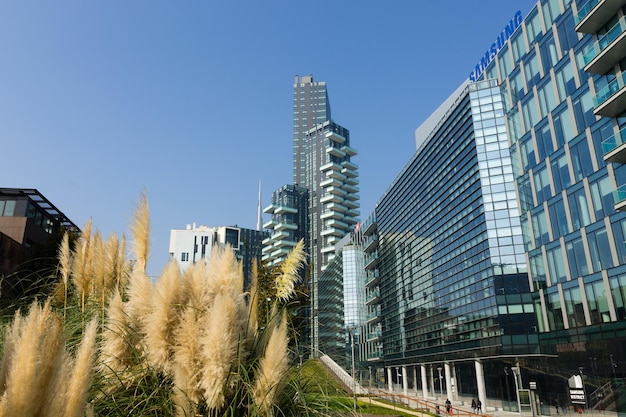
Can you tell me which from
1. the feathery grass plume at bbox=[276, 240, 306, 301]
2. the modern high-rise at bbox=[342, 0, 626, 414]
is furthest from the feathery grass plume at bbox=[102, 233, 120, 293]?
the modern high-rise at bbox=[342, 0, 626, 414]

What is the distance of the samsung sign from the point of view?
38031 mm

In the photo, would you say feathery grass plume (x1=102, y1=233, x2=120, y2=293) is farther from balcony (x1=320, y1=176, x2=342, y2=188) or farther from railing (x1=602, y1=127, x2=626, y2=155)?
balcony (x1=320, y1=176, x2=342, y2=188)

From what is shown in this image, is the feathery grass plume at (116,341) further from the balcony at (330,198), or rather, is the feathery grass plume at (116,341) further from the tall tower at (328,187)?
the balcony at (330,198)

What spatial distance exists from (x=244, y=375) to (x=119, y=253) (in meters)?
2.21

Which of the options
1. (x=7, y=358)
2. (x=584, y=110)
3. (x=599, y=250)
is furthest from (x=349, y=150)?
(x=7, y=358)

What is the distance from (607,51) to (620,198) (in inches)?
318

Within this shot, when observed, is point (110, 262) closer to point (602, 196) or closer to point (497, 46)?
point (602, 196)

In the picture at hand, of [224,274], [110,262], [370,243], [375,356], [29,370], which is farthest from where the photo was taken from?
[370,243]

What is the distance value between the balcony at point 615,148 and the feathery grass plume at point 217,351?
1048 inches

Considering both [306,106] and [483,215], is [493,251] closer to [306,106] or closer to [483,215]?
[483,215]

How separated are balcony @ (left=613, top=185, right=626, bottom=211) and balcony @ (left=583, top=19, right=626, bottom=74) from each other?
7210mm

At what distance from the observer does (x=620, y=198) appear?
24156 millimetres

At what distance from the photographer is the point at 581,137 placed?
1118 inches

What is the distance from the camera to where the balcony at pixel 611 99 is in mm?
24547
